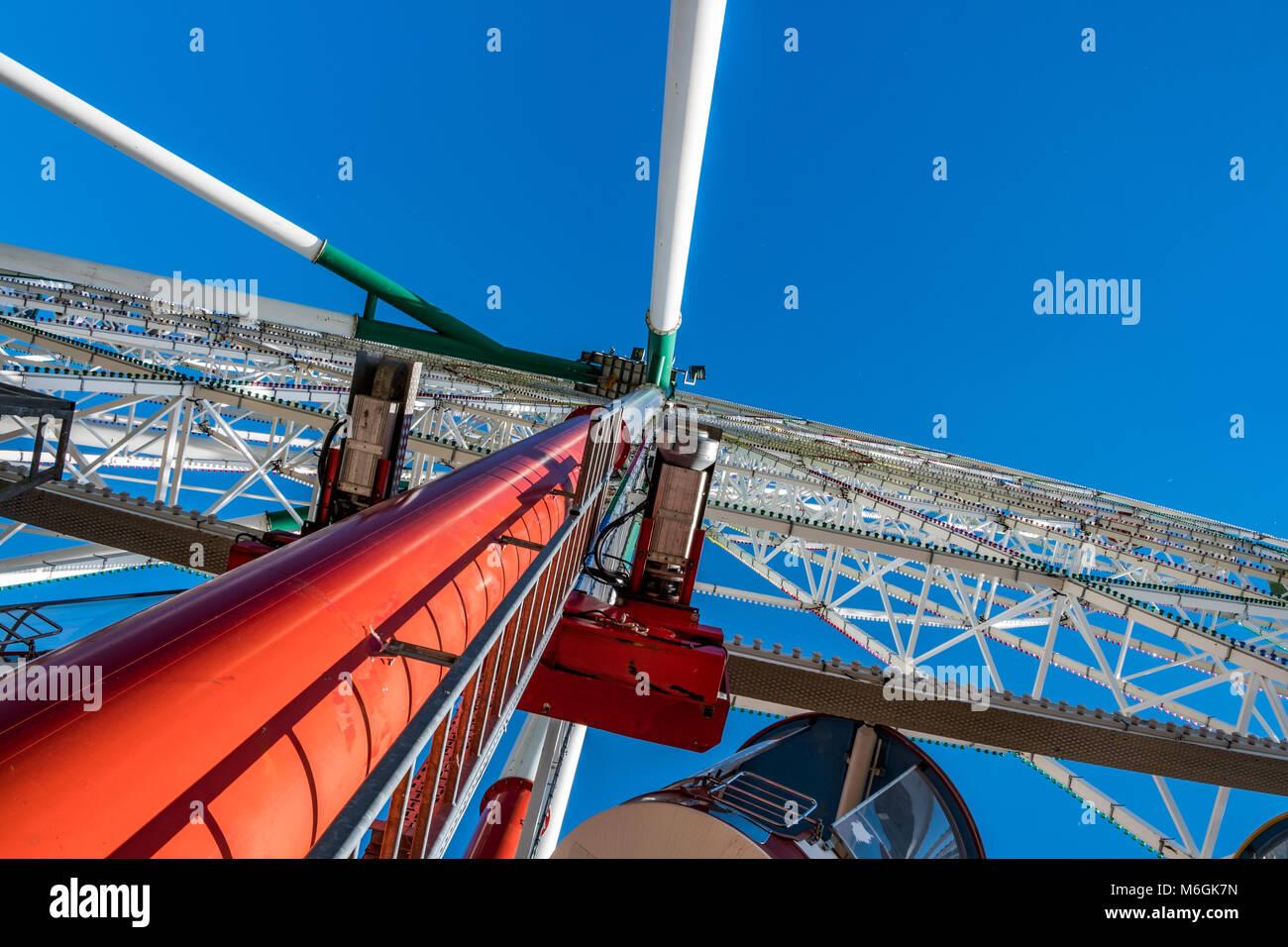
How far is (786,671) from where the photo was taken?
6547mm

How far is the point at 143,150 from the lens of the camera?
8.22m

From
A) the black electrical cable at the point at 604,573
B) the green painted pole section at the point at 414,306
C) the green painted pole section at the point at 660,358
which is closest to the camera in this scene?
the black electrical cable at the point at 604,573

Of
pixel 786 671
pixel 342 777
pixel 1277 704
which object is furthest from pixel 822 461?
pixel 342 777

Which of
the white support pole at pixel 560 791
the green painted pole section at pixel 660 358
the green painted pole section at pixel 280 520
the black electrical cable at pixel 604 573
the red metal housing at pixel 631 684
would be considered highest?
the green painted pole section at pixel 660 358

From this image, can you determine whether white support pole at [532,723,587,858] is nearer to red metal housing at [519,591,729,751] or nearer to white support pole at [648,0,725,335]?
red metal housing at [519,591,729,751]

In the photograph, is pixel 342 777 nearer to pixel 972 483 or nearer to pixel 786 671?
pixel 786 671

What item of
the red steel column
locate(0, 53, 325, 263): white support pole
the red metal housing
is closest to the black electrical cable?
the red metal housing

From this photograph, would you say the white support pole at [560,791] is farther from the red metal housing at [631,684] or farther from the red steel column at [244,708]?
the red steel column at [244,708]

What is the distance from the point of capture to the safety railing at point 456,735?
5.38 feet

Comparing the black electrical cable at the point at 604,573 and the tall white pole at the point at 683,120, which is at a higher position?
the tall white pole at the point at 683,120

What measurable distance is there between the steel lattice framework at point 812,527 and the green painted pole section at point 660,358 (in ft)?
9.62

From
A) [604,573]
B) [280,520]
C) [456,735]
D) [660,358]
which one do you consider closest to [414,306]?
[660,358]

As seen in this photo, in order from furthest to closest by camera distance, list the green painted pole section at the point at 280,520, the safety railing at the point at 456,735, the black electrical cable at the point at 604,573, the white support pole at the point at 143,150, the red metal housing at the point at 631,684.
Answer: the green painted pole section at the point at 280,520 → the white support pole at the point at 143,150 → the black electrical cable at the point at 604,573 → the red metal housing at the point at 631,684 → the safety railing at the point at 456,735

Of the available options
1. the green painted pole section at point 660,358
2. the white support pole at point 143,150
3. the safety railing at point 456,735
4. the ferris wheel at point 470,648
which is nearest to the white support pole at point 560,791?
the ferris wheel at point 470,648
